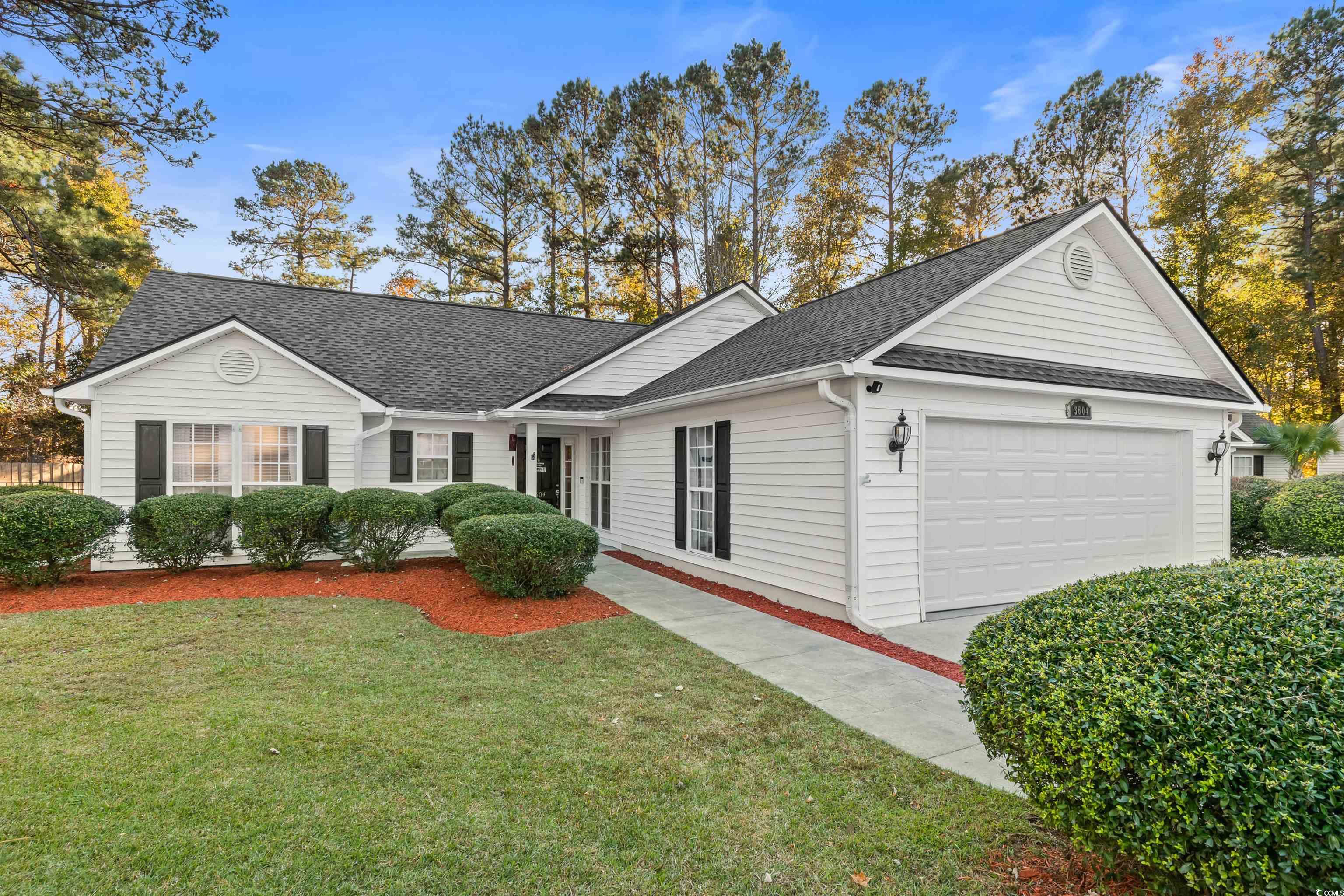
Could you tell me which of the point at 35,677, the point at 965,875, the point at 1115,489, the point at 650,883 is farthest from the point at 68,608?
the point at 1115,489

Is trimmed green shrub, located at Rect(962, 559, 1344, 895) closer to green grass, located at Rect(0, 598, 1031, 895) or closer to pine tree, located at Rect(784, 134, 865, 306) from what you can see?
green grass, located at Rect(0, 598, 1031, 895)

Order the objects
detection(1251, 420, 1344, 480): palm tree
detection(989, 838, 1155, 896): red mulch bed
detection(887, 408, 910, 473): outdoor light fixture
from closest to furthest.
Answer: detection(989, 838, 1155, 896): red mulch bed < detection(887, 408, 910, 473): outdoor light fixture < detection(1251, 420, 1344, 480): palm tree

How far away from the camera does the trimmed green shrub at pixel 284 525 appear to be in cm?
820

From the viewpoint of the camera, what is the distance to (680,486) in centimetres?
939

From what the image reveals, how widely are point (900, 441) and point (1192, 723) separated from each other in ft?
15.1

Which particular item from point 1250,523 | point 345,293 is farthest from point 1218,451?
point 345,293

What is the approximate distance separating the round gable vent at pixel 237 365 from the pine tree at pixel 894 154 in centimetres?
1945

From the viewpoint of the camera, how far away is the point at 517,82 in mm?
20359

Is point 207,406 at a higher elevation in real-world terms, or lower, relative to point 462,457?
higher

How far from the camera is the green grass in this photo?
254cm

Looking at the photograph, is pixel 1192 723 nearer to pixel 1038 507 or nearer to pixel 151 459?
pixel 1038 507

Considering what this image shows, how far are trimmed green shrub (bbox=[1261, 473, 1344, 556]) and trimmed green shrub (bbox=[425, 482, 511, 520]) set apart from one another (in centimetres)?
1150

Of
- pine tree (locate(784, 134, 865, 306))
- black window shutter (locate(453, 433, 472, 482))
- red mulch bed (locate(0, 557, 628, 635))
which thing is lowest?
red mulch bed (locate(0, 557, 628, 635))

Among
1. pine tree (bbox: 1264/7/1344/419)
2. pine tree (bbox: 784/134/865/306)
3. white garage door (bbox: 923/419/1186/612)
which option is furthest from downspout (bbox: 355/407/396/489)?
pine tree (bbox: 1264/7/1344/419)
